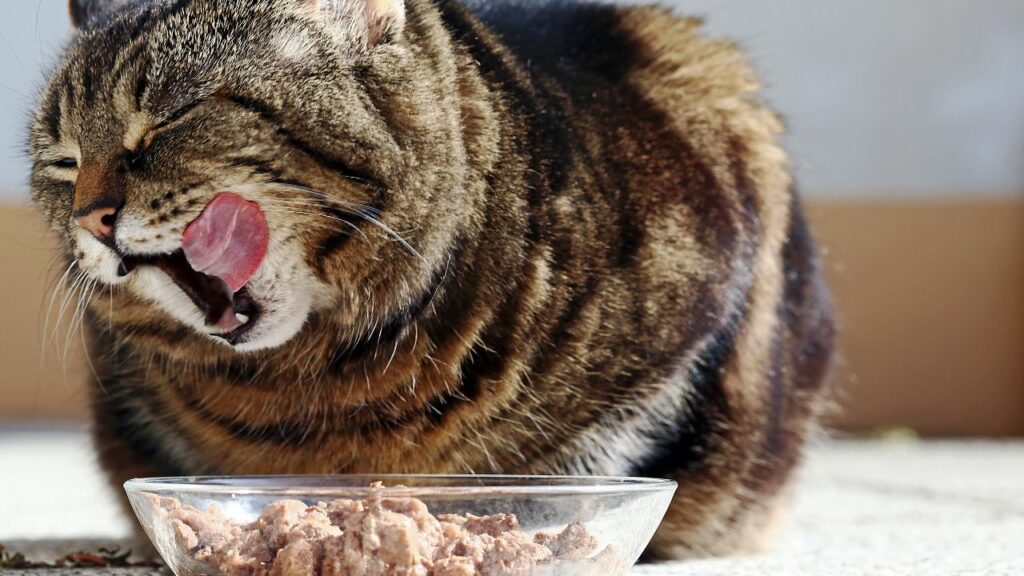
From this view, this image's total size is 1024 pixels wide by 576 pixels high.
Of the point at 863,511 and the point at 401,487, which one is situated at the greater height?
the point at 401,487

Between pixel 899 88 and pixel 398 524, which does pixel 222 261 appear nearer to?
pixel 398 524

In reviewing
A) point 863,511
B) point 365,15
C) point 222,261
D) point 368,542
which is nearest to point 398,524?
point 368,542

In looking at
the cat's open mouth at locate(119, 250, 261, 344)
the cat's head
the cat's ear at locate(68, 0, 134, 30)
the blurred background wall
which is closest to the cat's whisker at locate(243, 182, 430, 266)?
the cat's head

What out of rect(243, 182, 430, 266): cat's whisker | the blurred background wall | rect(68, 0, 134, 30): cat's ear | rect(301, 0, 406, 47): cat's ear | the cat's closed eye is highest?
rect(68, 0, 134, 30): cat's ear

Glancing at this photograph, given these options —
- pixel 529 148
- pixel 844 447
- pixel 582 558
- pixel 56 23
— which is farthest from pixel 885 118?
pixel 582 558

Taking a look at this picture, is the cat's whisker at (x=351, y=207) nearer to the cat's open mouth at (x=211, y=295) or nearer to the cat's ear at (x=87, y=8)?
the cat's open mouth at (x=211, y=295)

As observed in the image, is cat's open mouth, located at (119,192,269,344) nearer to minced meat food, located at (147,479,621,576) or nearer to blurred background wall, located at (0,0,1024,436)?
minced meat food, located at (147,479,621,576)

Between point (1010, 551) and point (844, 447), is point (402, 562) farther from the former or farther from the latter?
point (844, 447)
